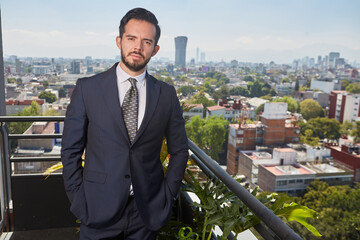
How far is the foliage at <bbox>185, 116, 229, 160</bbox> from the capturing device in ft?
78.8

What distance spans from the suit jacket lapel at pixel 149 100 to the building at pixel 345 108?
37.5m

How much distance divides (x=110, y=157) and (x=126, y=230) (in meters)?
0.18

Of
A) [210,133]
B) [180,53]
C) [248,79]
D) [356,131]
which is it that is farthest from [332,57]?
[210,133]

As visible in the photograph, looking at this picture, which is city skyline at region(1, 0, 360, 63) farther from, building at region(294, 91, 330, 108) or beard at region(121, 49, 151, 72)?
beard at region(121, 49, 151, 72)

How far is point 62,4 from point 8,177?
45.2 m

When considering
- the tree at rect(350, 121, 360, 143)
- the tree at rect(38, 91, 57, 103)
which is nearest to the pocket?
Result: the tree at rect(38, 91, 57, 103)

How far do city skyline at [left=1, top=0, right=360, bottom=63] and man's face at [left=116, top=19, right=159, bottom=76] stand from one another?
130 ft

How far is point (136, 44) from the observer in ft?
2.84

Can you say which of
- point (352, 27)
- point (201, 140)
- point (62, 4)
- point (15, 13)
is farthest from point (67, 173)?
point (352, 27)

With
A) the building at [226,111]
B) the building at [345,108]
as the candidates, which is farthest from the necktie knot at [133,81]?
the building at [345,108]

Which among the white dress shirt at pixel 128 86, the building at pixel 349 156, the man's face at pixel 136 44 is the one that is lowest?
the building at pixel 349 156

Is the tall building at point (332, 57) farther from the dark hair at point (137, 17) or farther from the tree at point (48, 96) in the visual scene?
the dark hair at point (137, 17)

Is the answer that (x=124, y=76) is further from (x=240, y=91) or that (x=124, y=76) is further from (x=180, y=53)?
(x=180, y=53)

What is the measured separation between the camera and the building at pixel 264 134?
25.7 meters
